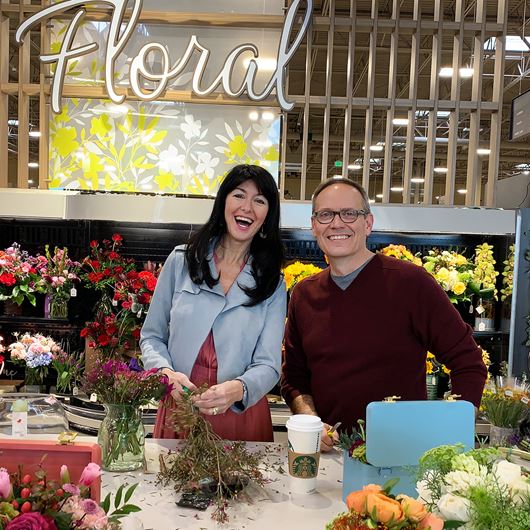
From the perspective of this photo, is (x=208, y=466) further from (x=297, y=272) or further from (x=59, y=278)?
(x=59, y=278)

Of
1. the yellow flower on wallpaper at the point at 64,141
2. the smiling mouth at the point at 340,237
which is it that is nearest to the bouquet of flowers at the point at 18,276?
the yellow flower on wallpaper at the point at 64,141

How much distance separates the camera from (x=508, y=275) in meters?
3.58

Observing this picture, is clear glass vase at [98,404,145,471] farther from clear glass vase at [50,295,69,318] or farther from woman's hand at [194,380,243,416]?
clear glass vase at [50,295,69,318]

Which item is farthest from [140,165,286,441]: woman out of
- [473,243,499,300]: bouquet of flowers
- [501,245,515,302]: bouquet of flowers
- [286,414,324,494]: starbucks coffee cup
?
[501,245,515,302]: bouquet of flowers

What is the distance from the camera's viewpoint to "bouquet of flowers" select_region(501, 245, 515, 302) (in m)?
3.54

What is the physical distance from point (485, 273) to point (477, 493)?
288cm

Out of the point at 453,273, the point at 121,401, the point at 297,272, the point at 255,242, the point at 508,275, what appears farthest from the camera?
the point at 508,275

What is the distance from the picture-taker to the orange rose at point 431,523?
2.92 feet

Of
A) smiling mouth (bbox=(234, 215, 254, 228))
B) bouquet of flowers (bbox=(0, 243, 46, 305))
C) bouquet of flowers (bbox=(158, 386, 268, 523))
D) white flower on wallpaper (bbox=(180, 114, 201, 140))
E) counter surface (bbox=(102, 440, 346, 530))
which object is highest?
white flower on wallpaper (bbox=(180, 114, 201, 140))

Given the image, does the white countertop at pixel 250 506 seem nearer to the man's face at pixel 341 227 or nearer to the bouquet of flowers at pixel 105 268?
the man's face at pixel 341 227

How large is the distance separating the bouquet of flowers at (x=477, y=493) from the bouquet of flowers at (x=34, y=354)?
2809 millimetres

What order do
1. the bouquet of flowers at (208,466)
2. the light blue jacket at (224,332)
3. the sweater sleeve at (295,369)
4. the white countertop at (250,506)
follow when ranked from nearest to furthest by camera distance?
1. the white countertop at (250,506)
2. the bouquet of flowers at (208,466)
3. the light blue jacket at (224,332)
4. the sweater sleeve at (295,369)

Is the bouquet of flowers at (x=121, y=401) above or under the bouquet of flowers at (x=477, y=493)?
under

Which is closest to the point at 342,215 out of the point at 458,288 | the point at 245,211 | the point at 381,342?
the point at 245,211
